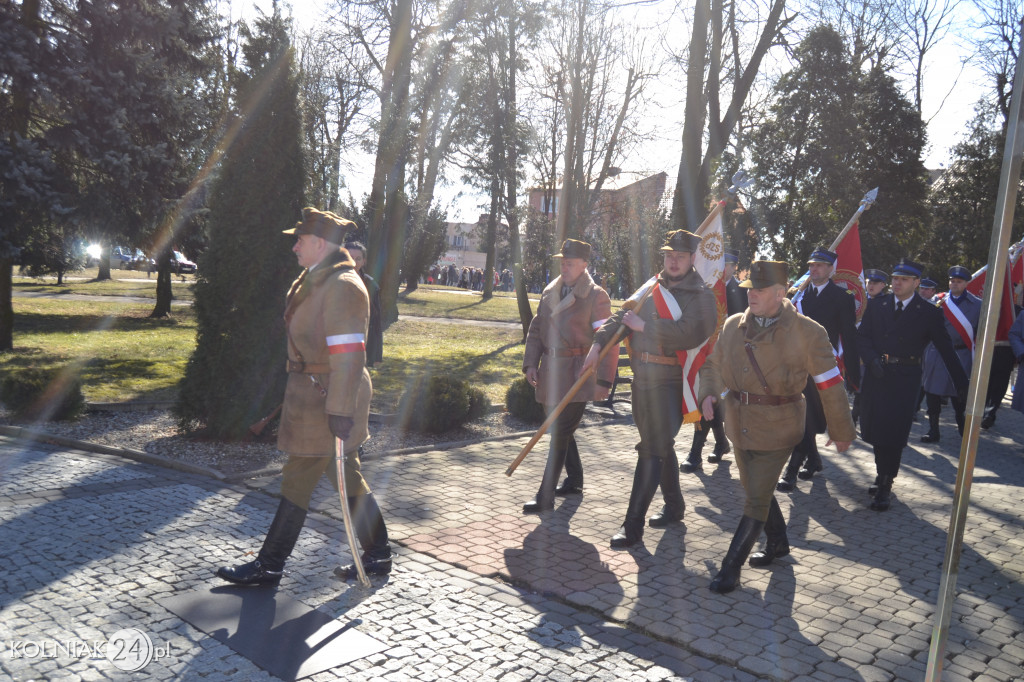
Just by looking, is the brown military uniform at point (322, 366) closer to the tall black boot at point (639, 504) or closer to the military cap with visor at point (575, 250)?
the tall black boot at point (639, 504)

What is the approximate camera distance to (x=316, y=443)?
4.82m

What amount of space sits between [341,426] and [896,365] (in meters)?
5.53

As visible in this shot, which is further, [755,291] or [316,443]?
[755,291]

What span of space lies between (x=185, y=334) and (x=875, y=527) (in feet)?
52.3

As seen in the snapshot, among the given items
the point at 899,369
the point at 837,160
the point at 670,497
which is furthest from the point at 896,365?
the point at 837,160

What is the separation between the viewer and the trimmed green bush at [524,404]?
35.8 feet

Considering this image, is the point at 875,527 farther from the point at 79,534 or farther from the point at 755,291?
the point at 79,534

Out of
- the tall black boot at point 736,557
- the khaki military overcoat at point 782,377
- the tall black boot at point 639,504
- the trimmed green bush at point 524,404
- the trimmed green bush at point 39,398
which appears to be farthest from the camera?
the trimmed green bush at point 524,404

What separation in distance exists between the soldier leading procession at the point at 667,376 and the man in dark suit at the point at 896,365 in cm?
1

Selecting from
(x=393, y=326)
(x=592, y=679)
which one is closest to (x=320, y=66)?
(x=393, y=326)

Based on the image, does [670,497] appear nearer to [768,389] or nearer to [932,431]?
[768,389]

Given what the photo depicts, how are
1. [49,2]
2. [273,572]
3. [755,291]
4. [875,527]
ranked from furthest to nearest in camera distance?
[49,2]
[875,527]
[755,291]
[273,572]

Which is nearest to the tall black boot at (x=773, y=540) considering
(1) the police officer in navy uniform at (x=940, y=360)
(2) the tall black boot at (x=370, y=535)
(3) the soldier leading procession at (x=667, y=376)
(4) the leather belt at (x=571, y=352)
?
(3) the soldier leading procession at (x=667, y=376)

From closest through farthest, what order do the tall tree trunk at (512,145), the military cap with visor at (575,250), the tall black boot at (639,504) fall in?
the tall black boot at (639,504), the military cap with visor at (575,250), the tall tree trunk at (512,145)
